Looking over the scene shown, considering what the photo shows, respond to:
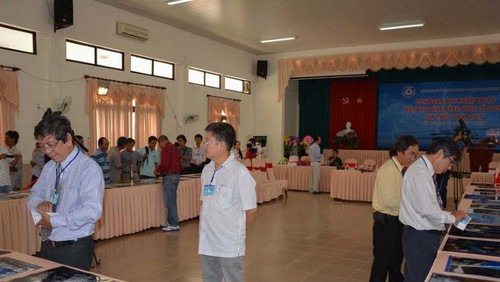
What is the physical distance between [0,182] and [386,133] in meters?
12.2

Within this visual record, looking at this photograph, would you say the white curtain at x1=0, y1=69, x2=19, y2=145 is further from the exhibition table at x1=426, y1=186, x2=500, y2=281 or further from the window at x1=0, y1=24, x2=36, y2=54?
the exhibition table at x1=426, y1=186, x2=500, y2=281

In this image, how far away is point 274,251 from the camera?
5.23 m

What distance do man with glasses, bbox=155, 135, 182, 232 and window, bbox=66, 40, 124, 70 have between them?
3203mm

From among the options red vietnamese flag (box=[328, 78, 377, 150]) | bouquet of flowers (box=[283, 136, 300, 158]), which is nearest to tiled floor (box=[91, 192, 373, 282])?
bouquet of flowers (box=[283, 136, 300, 158])

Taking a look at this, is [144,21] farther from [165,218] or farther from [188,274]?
[188,274]

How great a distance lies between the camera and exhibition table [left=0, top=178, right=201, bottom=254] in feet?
14.4

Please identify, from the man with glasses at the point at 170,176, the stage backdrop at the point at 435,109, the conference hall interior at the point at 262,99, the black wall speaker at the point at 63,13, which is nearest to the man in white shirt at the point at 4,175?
the conference hall interior at the point at 262,99

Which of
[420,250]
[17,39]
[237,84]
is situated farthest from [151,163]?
[237,84]

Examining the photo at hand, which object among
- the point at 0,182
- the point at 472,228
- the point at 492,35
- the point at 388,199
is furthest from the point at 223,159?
the point at 492,35

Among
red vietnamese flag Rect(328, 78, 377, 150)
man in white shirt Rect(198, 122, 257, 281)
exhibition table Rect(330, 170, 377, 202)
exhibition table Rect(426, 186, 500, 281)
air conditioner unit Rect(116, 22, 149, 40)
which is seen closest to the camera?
exhibition table Rect(426, 186, 500, 281)

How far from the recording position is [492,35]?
11086 millimetres

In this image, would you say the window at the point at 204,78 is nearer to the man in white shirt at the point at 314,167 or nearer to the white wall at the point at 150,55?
the white wall at the point at 150,55

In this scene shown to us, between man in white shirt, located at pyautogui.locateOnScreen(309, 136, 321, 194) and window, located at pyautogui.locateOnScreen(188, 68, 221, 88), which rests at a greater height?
window, located at pyautogui.locateOnScreen(188, 68, 221, 88)

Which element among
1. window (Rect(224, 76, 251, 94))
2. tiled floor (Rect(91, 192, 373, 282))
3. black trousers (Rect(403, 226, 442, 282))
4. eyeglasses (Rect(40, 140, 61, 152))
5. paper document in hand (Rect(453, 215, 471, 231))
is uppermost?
window (Rect(224, 76, 251, 94))
